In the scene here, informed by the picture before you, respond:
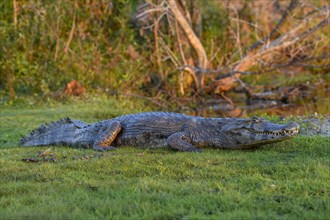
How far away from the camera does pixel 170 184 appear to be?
15.1 feet

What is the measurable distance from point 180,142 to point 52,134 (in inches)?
81.8

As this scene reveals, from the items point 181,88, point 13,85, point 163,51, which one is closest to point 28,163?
point 13,85

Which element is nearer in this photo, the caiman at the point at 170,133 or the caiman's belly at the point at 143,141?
the caiman at the point at 170,133

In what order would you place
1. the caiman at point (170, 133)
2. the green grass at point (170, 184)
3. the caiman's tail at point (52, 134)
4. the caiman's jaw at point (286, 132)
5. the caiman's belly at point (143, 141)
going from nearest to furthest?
the green grass at point (170, 184), the caiman's jaw at point (286, 132), the caiman at point (170, 133), the caiman's belly at point (143, 141), the caiman's tail at point (52, 134)

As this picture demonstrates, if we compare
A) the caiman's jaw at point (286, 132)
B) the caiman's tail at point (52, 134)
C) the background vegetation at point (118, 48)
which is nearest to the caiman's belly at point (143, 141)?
the caiman's tail at point (52, 134)

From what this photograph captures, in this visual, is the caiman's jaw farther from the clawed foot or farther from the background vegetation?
the background vegetation

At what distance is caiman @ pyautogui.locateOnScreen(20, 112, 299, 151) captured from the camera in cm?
617

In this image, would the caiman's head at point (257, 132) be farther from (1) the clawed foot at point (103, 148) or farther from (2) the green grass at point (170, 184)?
(1) the clawed foot at point (103, 148)

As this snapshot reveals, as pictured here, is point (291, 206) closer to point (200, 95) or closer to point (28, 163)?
point (28, 163)

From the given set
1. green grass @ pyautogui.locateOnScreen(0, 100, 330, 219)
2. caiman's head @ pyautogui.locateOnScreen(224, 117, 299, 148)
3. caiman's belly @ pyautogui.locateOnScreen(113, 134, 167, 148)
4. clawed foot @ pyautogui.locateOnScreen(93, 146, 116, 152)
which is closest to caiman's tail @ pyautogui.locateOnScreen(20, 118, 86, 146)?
green grass @ pyautogui.locateOnScreen(0, 100, 330, 219)

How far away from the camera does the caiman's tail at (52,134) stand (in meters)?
7.24

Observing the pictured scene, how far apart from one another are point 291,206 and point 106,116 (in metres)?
7.29

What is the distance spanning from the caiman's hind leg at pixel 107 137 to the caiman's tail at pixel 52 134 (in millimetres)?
600

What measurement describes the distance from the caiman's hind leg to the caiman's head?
4.78 feet
